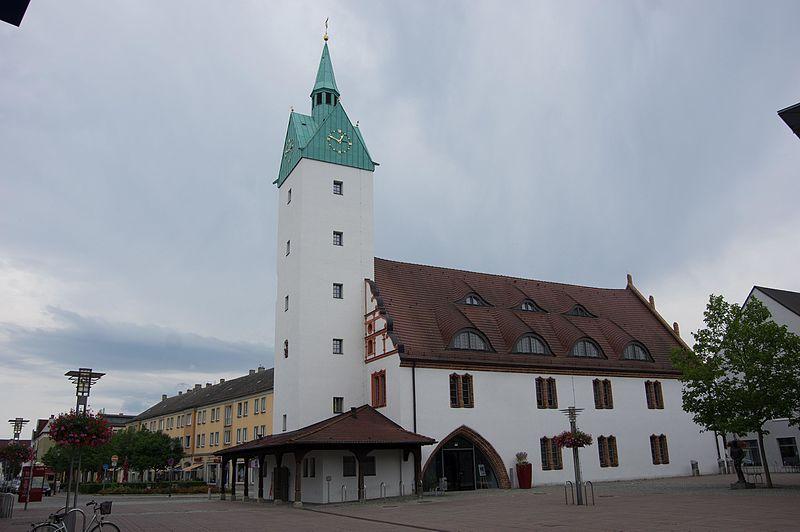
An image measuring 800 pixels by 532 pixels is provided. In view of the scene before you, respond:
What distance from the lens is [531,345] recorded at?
3841 centimetres

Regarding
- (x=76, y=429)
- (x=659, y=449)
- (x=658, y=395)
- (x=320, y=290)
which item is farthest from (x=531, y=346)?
(x=76, y=429)

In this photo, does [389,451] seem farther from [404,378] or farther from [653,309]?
[653,309]

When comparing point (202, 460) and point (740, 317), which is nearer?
point (740, 317)

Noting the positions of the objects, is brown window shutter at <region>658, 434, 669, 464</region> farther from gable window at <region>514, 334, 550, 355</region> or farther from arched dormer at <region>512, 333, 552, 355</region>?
gable window at <region>514, 334, 550, 355</region>

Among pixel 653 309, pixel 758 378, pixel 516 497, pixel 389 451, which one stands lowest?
pixel 516 497

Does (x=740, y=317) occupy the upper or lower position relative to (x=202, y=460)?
upper

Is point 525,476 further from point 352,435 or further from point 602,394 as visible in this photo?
point 352,435

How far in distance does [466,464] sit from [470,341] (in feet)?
21.7

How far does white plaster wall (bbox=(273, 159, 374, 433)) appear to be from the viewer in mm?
→ 35344

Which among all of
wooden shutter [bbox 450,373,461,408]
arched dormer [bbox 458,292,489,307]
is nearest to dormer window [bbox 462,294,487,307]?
arched dormer [bbox 458,292,489,307]

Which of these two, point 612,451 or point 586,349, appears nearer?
point 612,451

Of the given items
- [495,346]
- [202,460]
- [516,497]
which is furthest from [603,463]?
[202,460]

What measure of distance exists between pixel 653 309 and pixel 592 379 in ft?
42.2

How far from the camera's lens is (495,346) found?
121ft
